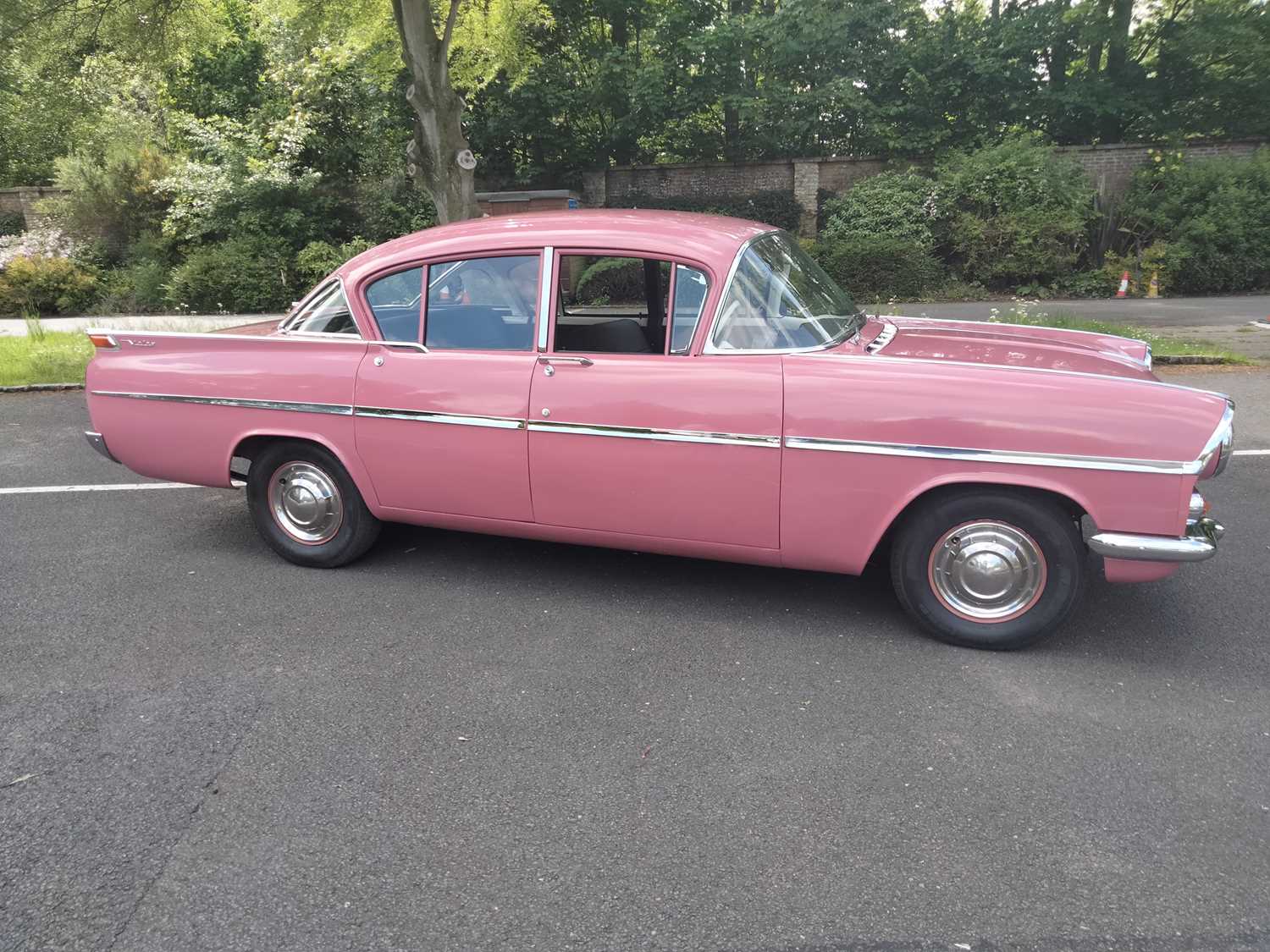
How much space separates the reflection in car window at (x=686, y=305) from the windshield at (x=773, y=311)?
0.11 meters

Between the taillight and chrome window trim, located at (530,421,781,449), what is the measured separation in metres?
2.49

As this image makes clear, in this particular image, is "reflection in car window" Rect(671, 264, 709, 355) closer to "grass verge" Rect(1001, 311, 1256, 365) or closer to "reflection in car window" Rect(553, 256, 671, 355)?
"reflection in car window" Rect(553, 256, 671, 355)

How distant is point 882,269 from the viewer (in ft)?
55.4

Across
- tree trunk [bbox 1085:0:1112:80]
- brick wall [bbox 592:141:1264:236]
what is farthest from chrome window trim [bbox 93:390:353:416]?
tree trunk [bbox 1085:0:1112:80]

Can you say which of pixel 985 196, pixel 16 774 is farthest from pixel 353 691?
pixel 985 196

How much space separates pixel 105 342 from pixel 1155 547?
16.5 feet

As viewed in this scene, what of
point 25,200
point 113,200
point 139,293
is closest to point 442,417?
point 139,293

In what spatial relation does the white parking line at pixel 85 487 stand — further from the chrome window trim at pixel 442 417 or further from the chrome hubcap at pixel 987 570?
the chrome hubcap at pixel 987 570

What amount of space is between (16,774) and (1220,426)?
14.2 ft

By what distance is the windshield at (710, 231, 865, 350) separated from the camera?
12.8ft

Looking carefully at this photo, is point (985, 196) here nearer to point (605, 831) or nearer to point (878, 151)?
point (878, 151)

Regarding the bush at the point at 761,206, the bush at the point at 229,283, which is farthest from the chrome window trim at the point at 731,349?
the bush at the point at 761,206

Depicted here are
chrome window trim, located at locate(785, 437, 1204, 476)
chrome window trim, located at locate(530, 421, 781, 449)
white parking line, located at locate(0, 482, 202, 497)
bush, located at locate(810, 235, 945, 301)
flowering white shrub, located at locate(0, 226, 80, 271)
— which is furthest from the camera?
flowering white shrub, located at locate(0, 226, 80, 271)

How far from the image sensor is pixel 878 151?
21484 mm
